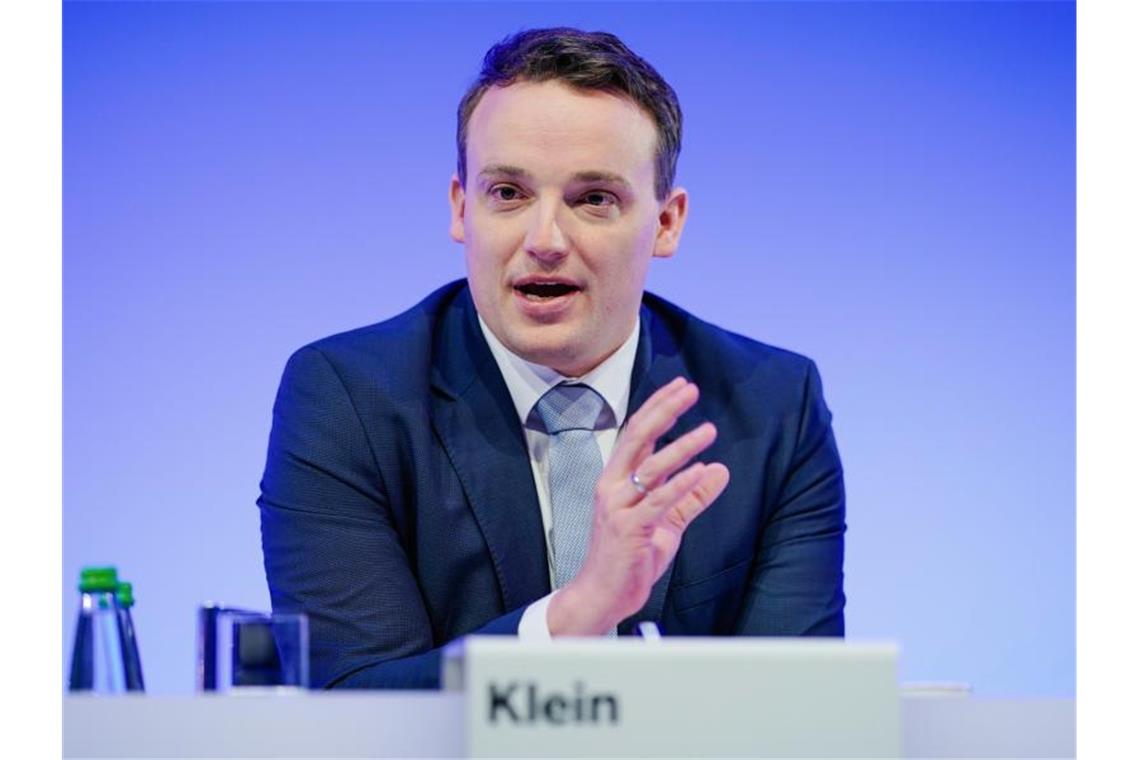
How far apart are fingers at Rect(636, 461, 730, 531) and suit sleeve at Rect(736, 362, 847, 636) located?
0.46 m

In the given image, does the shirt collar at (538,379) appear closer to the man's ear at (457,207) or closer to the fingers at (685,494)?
the man's ear at (457,207)

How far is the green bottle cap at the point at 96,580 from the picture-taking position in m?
1.92

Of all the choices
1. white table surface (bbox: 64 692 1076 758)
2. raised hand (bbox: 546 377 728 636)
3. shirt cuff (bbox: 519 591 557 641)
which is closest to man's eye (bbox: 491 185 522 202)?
raised hand (bbox: 546 377 728 636)

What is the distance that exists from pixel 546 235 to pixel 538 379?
260 millimetres

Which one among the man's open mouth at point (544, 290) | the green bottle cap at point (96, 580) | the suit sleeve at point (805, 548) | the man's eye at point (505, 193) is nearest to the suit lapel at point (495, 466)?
the man's open mouth at point (544, 290)

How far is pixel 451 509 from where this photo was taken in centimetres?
256

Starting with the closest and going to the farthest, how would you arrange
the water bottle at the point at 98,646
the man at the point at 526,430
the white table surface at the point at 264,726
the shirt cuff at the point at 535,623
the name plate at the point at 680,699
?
the name plate at the point at 680,699
the white table surface at the point at 264,726
the water bottle at the point at 98,646
the shirt cuff at the point at 535,623
the man at the point at 526,430

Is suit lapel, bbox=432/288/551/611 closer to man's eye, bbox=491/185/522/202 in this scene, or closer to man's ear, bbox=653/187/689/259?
man's eye, bbox=491/185/522/202

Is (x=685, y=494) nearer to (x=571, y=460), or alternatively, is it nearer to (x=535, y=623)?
(x=535, y=623)

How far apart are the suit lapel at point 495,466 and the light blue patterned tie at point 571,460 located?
36 mm

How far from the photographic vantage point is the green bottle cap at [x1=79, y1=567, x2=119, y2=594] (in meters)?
1.92

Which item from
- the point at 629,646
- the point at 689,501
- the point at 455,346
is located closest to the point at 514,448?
the point at 455,346

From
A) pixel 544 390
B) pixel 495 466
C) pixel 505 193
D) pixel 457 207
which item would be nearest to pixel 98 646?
pixel 495 466

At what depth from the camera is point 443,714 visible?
1495 mm
